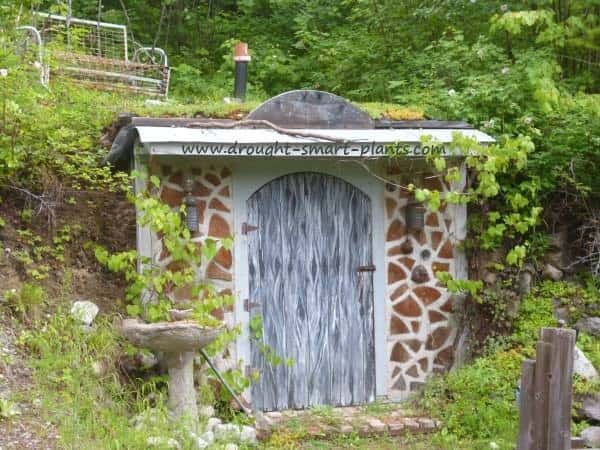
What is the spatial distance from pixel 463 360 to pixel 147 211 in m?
3.40

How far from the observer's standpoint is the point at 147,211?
260 inches

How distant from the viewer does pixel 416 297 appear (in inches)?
316

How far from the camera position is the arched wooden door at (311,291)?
24.8 ft

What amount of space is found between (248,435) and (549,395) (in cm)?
257

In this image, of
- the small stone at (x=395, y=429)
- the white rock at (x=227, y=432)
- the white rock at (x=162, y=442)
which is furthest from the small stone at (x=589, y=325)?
the white rock at (x=162, y=442)

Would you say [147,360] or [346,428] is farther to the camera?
[346,428]

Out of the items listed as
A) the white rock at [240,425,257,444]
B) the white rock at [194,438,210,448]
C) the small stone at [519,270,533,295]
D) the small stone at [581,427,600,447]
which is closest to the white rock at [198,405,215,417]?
the white rock at [240,425,257,444]

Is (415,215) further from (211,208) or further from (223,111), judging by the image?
(223,111)

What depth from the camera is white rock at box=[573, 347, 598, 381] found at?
7.24 meters

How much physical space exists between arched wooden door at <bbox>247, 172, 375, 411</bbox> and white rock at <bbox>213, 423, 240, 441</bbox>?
100 centimetres

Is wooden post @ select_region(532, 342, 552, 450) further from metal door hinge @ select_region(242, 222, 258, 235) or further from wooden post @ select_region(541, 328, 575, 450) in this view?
metal door hinge @ select_region(242, 222, 258, 235)

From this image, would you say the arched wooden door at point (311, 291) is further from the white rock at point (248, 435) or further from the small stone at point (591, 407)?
the small stone at point (591, 407)

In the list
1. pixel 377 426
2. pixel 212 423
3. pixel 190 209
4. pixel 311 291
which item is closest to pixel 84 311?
pixel 190 209

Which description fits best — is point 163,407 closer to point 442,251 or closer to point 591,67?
point 442,251
